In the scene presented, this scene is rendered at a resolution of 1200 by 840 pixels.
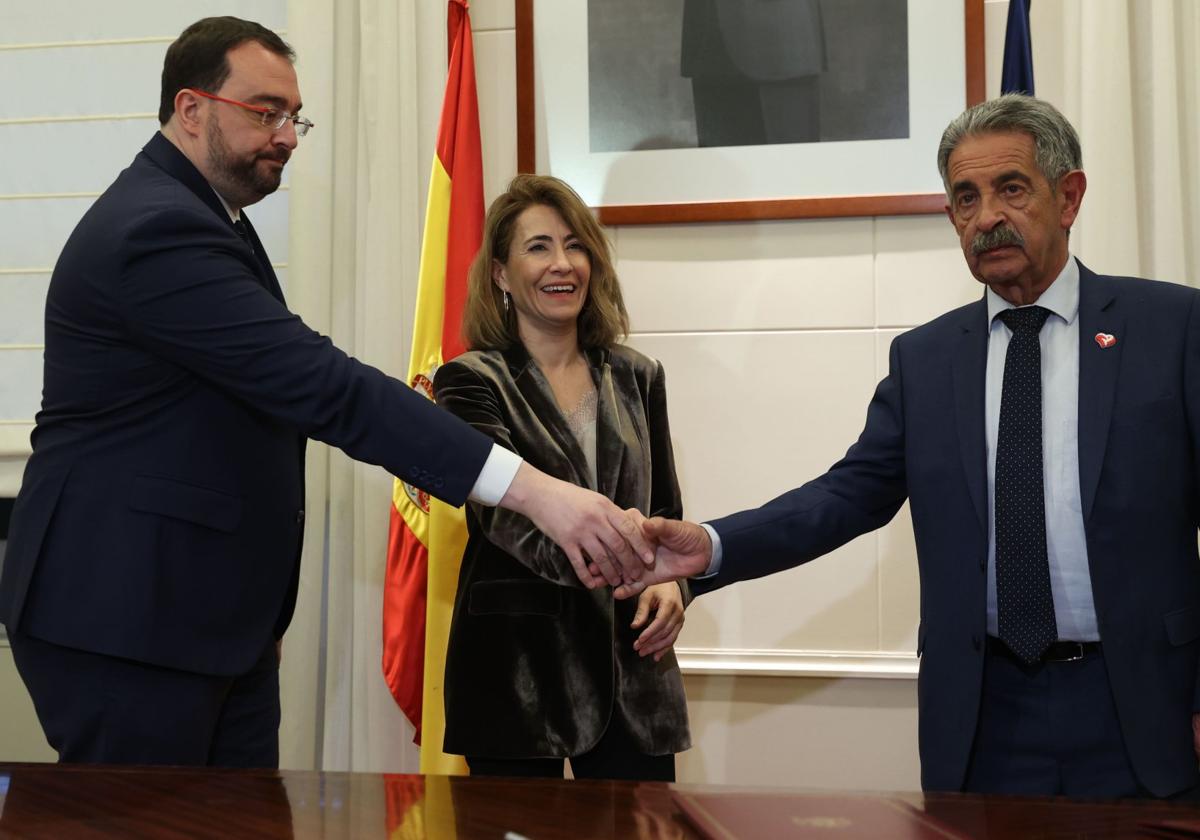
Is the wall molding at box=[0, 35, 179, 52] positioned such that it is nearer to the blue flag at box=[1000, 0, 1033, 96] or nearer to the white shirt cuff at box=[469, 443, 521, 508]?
the white shirt cuff at box=[469, 443, 521, 508]

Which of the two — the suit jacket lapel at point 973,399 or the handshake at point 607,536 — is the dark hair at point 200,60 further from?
the suit jacket lapel at point 973,399

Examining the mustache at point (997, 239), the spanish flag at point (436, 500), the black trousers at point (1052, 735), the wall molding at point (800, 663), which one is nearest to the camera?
the black trousers at point (1052, 735)

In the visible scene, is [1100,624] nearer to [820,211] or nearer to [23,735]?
[820,211]

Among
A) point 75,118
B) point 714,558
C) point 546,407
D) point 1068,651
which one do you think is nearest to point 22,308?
point 75,118

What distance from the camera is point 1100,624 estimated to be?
1787mm

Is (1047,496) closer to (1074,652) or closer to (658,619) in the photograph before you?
→ (1074,652)

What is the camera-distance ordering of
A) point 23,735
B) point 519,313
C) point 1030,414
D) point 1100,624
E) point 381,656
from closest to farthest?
point 1100,624, point 1030,414, point 519,313, point 381,656, point 23,735

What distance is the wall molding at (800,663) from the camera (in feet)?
10.5

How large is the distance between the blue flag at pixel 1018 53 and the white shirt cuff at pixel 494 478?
1.75m

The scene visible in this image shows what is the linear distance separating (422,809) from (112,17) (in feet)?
10.7

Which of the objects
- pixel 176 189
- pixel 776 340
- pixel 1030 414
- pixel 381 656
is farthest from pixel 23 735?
pixel 1030 414

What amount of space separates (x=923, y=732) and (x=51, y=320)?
1.62 metres

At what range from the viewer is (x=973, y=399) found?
6.51 ft

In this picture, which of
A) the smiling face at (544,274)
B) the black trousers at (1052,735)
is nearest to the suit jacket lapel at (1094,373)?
the black trousers at (1052,735)
